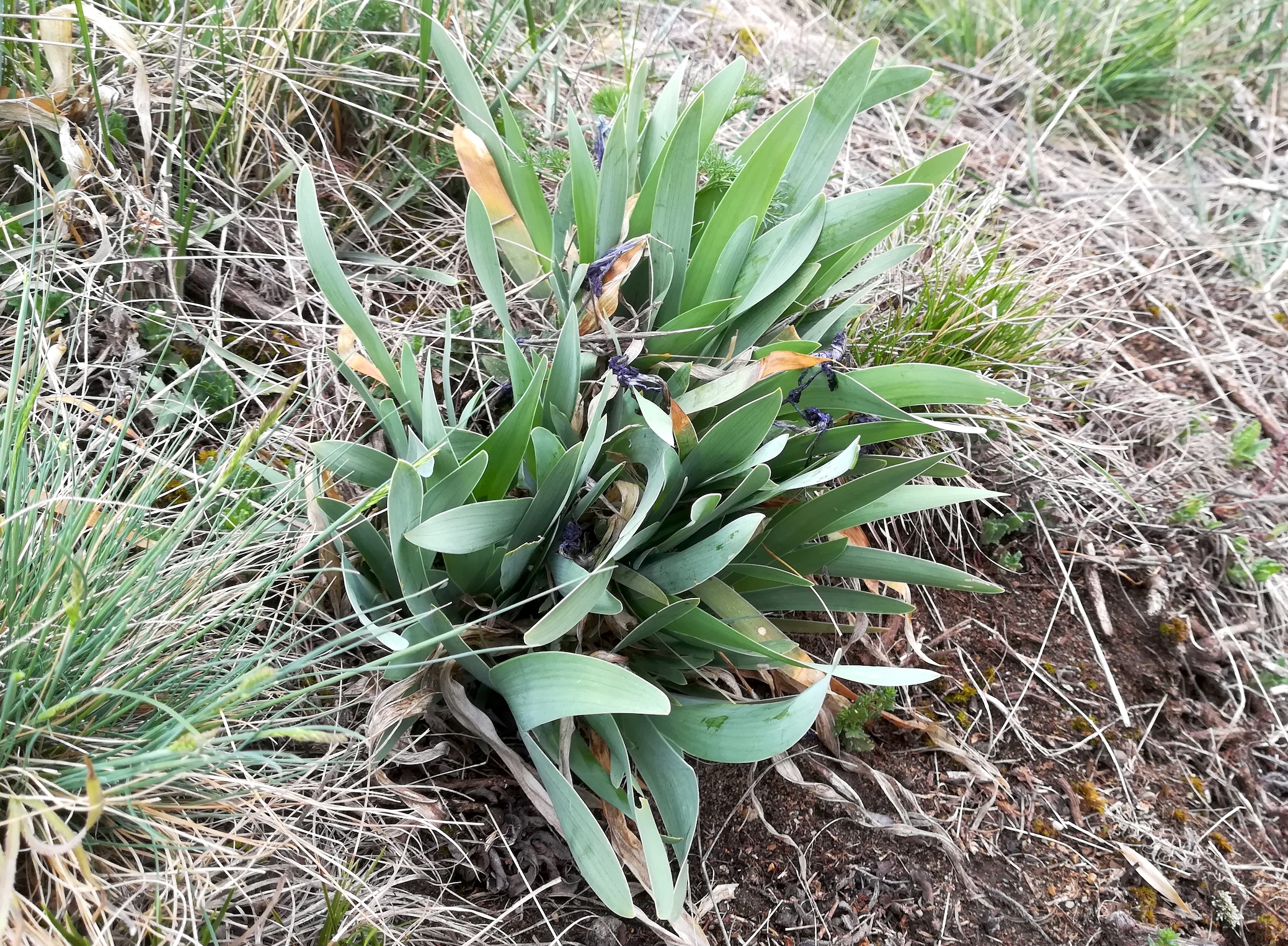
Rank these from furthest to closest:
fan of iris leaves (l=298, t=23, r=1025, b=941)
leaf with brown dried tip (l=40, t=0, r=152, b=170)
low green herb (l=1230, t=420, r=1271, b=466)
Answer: low green herb (l=1230, t=420, r=1271, b=466), leaf with brown dried tip (l=40, t=0, r=152, b=170), fan of iris leaves (l=298, t=23, r=1025, b=941)

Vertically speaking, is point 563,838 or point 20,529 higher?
point 20,529

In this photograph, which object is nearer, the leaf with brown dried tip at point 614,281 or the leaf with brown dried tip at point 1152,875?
the leaf with brown dried tip at point 614,281

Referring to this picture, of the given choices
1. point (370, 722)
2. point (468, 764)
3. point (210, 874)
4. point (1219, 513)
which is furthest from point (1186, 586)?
point (210, 874)

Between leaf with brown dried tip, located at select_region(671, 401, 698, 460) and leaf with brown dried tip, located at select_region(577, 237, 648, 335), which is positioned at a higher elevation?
leaf with brown dried tip, located at select_region(577, 237, 648, 335)

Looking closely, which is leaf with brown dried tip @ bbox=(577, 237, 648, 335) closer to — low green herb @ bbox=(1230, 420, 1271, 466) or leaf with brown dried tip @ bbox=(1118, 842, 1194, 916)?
leaf with brown dried tip @ bbox=(1118, 842, 1194, 916)

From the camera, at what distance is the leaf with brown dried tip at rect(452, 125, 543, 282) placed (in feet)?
4.80

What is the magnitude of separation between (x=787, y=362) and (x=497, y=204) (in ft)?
1.93

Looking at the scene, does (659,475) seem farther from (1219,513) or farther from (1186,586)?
(1219,513)

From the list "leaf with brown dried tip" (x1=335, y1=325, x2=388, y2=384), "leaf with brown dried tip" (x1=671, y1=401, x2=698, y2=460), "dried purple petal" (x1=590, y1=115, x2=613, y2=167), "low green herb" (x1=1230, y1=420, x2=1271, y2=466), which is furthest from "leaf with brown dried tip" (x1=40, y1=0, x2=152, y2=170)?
"low green herb" (x1=1230, y1=420, x2=1271, y2=466)

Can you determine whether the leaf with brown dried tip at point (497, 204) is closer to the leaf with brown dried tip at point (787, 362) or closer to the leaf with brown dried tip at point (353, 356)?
the leaf with brown dried tip at point (353, 356)

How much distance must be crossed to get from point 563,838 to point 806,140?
3.90 ft

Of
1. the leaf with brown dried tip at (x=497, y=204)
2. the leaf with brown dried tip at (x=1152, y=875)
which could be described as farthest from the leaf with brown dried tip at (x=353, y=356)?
the leaf with brown dried tip at (x=1152, y=875)

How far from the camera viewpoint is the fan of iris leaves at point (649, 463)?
110cm

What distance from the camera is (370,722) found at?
1115 mm
